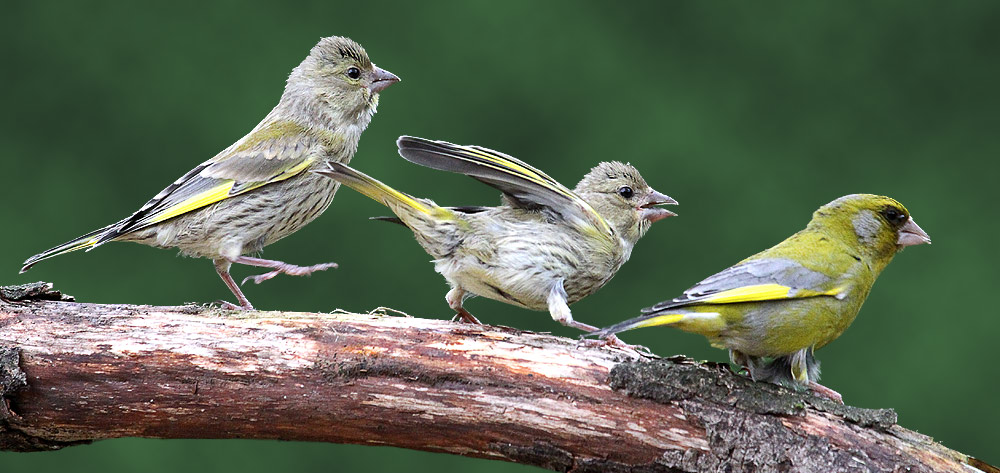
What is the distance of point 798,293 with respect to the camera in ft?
11.1

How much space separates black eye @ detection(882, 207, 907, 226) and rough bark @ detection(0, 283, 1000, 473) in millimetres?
807

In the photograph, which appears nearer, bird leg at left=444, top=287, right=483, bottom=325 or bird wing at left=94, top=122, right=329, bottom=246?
bird leg at left=444, top=287, right=483, bottom=325

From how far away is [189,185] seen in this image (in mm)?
4195

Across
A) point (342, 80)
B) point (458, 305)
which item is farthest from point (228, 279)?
point (458, 305)

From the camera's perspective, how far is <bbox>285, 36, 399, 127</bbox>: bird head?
173 inches

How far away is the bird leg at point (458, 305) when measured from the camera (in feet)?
12.7

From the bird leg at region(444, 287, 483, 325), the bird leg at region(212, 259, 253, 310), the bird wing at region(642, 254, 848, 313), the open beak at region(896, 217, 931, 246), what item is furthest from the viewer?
the bird leg at region(212, 259, 253, 310)

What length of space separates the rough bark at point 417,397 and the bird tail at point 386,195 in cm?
43

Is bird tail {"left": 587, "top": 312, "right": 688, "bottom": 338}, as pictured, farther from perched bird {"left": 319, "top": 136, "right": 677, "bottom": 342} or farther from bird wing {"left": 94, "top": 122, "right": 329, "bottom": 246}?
bird wing {"left": 94, "top": 122, "right": 329, "bottom": 246}

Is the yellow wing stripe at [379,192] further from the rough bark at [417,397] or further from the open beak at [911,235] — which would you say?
the open beak at [911,235]

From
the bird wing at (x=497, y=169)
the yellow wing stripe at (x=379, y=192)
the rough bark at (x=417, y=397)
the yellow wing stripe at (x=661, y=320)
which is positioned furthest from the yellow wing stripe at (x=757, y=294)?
the yellow wing stripe at (x=379, y=192)

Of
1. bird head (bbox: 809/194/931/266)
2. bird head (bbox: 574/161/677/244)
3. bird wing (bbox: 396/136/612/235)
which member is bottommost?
bird wing (bbox: 396/136/612/235)

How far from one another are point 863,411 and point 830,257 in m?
0.58

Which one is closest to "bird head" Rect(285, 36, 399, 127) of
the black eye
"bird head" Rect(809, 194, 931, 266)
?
"bird head" Rect(809, 194, 931, 266)
